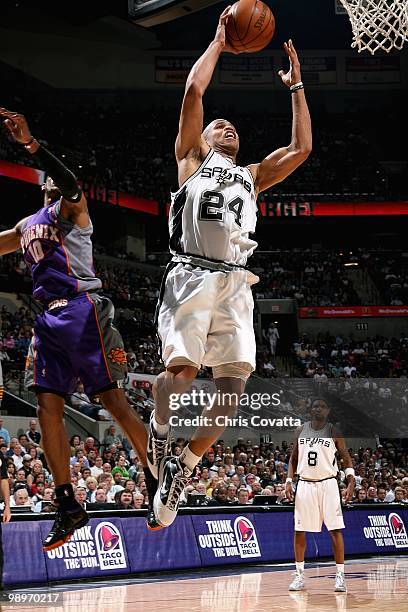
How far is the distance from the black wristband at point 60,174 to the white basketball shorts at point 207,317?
27.4 inches

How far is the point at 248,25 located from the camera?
4770 millimetres

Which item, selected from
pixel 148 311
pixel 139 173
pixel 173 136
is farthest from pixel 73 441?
pixel 173 136

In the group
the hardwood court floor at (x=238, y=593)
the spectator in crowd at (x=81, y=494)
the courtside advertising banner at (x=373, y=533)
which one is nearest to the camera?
the hardwood court floor at (x=238, y=593)

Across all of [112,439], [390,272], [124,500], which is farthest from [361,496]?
[390,272]

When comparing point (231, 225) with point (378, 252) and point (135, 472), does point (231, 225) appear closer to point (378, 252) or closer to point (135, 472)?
point (135, 472)

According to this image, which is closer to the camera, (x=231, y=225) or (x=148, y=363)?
(x=231, y=225)

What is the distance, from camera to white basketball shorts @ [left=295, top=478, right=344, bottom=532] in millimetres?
10102

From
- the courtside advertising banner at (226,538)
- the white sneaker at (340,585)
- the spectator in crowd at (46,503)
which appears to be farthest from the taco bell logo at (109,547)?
the white sneaker at (340,585)

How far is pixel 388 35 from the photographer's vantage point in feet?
24.2

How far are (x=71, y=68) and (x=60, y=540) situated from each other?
26.3 m

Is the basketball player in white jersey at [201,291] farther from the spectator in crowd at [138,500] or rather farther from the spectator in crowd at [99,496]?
the spectator in crowd at [138,500]

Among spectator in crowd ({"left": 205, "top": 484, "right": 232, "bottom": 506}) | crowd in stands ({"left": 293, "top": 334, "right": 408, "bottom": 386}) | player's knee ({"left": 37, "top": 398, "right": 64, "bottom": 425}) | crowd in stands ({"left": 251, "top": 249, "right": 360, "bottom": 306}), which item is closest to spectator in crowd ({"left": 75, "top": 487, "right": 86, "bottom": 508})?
spectator in crowd ({"left": 205, "top": 484, "right": 232, "bottom": 506})

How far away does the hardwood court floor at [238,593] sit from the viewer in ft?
26.4

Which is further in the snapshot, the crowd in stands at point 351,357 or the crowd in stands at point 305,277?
the crowd in stands at point 305,277
